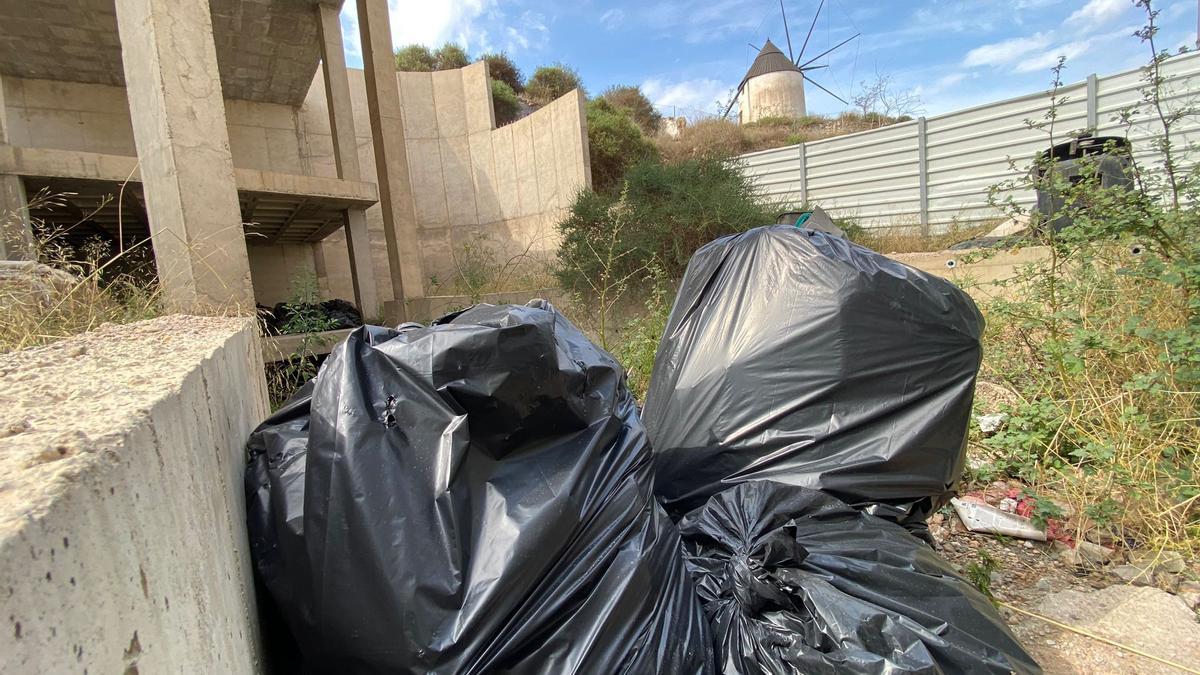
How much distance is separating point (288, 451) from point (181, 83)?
3.15 meters

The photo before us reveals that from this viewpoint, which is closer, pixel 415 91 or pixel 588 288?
pixel 588 288

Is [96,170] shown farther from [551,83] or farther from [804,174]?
[551,83]

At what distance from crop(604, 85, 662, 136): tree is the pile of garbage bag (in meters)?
16.2

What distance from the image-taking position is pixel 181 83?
309cm

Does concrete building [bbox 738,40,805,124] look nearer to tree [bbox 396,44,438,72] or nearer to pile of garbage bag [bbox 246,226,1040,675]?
tree [bbox 396,44,438,72]

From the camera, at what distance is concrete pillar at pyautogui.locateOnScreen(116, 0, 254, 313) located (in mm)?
3049

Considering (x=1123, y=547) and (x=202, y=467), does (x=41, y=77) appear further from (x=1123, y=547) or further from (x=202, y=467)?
(x=1123, y=547)

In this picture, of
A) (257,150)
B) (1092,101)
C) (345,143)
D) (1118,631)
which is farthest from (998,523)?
(257,150)

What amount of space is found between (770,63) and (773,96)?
12.1 feet

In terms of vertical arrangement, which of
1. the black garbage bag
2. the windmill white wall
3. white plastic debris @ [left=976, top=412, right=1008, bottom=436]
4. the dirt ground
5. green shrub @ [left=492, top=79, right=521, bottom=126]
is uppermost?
the windmill white wall

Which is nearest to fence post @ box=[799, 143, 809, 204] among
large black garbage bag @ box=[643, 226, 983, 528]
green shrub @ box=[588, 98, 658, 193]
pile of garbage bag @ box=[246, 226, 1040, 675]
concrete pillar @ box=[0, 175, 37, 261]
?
green shrub @ box=[588, 98, 658, 193]

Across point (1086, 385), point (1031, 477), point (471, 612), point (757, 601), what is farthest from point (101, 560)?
point (1086, 385)

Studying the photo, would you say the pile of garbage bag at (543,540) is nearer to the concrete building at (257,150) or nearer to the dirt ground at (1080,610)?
the dirt ground at (1080,610)

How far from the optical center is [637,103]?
16.6m
